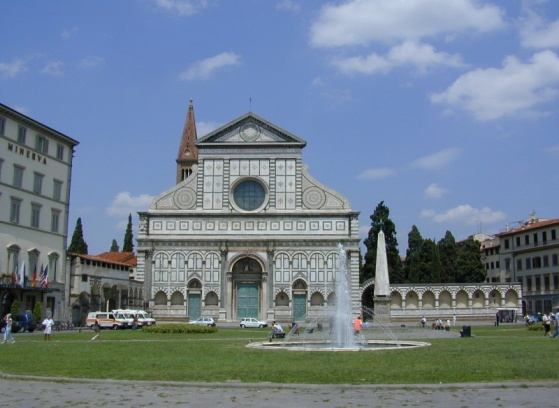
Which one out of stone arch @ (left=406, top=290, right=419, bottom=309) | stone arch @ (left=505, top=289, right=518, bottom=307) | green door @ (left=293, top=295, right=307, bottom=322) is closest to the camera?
green door @ (left=293, top=295, right=307, bottom=322)

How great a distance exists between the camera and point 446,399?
38.0 feet

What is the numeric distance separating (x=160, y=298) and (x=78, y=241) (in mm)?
30552

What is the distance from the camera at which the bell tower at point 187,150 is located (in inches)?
3553

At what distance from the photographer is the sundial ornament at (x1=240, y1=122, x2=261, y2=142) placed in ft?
225

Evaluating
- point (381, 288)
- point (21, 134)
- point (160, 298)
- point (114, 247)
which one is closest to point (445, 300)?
point (381, 288)

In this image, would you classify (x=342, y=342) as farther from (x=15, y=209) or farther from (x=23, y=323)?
(x=15, y=209)

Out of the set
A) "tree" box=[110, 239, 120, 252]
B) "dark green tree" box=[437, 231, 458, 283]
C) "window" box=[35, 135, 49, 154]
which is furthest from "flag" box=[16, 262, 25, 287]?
"tree" box=[110, 239, 120, 252]

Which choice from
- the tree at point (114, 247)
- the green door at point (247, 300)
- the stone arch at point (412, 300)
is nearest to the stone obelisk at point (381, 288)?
the green door at point (247, 300)

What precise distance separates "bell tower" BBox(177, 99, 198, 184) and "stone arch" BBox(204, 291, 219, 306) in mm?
27116

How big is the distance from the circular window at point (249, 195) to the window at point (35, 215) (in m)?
22.1

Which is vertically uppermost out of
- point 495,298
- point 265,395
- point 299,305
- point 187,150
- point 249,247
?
point 187,150

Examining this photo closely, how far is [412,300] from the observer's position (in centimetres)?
6856

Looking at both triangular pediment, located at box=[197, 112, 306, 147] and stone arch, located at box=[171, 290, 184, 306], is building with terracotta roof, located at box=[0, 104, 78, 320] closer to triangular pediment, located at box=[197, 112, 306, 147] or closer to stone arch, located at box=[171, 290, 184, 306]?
stone arch, located at box=[171, 290, 184, 306]

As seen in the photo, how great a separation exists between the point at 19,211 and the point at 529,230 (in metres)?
56.3
